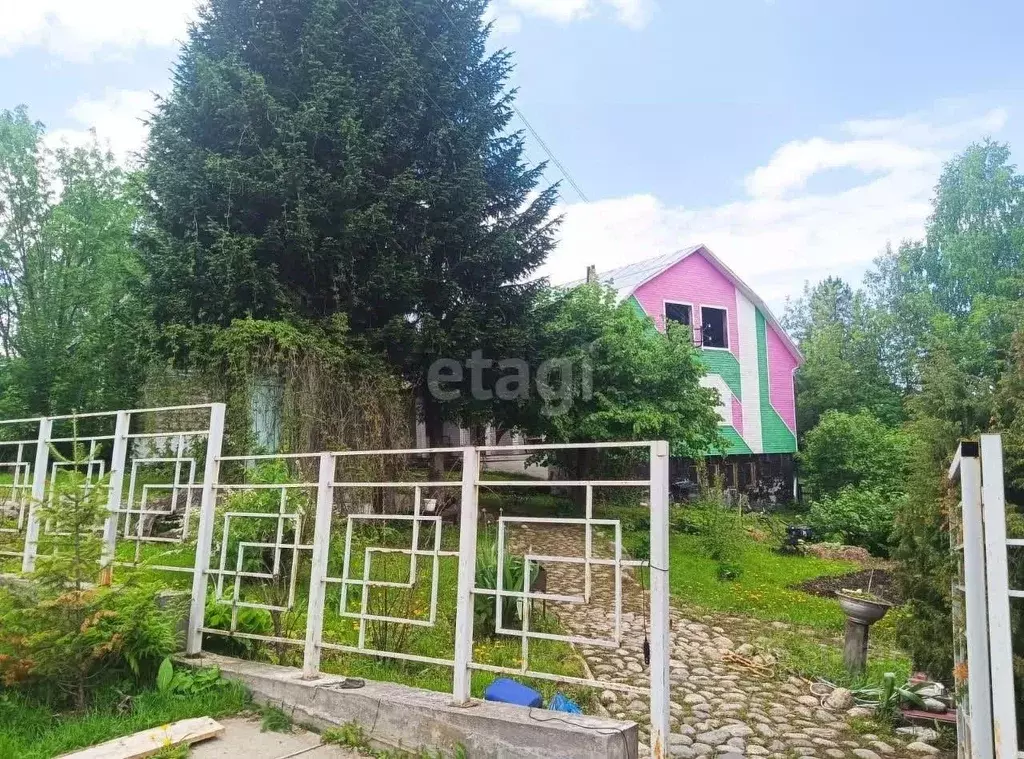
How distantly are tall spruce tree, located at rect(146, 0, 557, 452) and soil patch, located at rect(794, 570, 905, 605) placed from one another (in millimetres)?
5557

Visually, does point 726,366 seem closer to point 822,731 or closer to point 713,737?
point 822,731

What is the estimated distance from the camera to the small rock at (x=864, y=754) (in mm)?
3605

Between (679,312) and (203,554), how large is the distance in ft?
51.7

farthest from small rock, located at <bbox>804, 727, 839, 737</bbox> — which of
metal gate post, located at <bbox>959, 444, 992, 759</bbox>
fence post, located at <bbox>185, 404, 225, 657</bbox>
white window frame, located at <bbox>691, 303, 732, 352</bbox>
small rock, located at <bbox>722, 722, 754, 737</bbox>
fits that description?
white window frame, located at <bbox>691, 303, 732, 352</bbox>

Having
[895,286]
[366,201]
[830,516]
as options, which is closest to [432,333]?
[366,201]

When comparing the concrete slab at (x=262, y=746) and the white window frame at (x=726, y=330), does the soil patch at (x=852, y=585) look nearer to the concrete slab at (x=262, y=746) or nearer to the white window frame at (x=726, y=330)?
the concrete slab at (x=262, y=746)

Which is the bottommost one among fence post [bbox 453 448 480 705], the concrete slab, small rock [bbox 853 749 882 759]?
small rock [bbox 853 749 882 759]

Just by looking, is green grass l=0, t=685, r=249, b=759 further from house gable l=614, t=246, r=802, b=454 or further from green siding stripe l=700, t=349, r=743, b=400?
green siding stripe l=700, t=349, r=743, b=400

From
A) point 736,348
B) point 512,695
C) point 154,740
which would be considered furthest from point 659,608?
point 736,348

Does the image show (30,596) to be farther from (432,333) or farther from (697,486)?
(697,486)

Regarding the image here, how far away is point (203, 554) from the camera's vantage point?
4070 millimetres

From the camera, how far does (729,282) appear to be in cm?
1902

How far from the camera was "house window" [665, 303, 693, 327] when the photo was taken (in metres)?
17.8

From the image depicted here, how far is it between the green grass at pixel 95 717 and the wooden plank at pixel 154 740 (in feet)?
0.41
